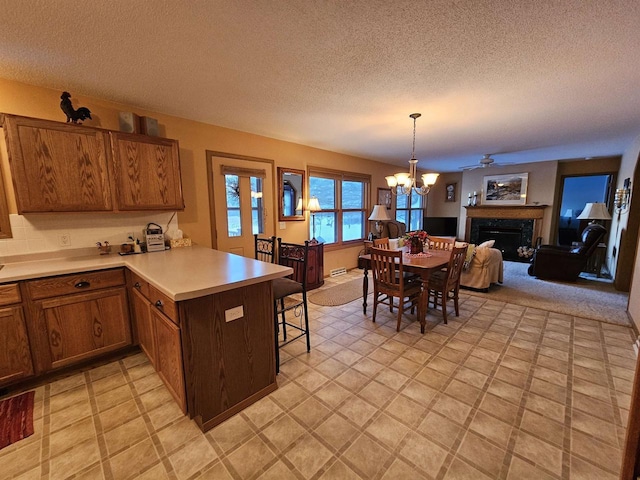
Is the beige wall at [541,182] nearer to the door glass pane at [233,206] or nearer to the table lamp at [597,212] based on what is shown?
the table lamp at [597,212]

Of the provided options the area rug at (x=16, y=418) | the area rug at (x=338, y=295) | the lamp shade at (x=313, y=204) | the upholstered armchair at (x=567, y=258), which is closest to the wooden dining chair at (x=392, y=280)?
the area rug at (x=338, y=295)

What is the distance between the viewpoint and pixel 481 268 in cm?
413

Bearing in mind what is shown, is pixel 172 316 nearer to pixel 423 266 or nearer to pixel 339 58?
pixel 339 58

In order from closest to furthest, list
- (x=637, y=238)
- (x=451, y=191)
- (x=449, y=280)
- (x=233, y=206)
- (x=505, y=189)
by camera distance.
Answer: (x=449, y=280), (x=233, y=206), (x=637, y=238), (x=505, y=189), (x=451, y=191)

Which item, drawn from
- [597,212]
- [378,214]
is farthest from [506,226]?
[378,214]

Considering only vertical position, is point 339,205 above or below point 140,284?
above

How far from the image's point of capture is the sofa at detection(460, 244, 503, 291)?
13.4 feet

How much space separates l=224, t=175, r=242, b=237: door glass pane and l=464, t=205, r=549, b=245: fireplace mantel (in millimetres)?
6626

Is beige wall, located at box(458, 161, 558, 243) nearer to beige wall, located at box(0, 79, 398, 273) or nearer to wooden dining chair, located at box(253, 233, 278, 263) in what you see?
beige wall, located at box(0, 79, 398, 273)

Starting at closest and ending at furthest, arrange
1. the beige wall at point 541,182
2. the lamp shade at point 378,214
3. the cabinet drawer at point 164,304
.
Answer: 1. the cabinet drawer at point 164,304
2. the lamp shade at point 378,214
3. the beige wall at point 541,182

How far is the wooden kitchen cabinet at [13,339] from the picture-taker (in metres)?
1.83

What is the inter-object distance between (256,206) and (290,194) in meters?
0.75

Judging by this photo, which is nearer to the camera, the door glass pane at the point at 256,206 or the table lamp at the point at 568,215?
the door glass pane at the point at 256,206

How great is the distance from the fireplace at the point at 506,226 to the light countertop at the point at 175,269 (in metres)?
7.19
